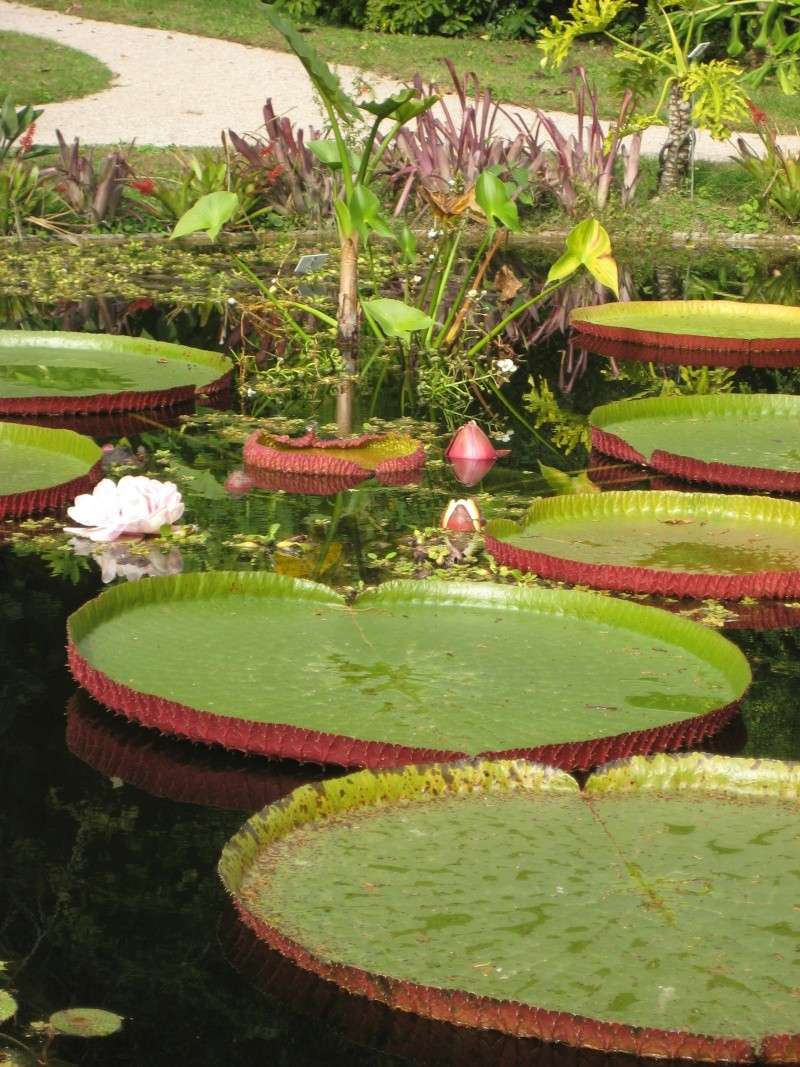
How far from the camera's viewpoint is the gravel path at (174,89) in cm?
1161

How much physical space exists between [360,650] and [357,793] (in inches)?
24.4

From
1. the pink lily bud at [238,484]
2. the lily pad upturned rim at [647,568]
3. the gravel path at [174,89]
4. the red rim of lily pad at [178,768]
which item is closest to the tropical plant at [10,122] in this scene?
the gravel path at [174,89]

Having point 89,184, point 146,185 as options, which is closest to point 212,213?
point 146,185

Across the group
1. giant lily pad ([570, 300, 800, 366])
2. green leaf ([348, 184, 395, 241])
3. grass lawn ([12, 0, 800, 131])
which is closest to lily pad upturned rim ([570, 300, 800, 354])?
giant lily pad ([570, 300, 800, 366])

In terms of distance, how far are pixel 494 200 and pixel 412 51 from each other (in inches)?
405

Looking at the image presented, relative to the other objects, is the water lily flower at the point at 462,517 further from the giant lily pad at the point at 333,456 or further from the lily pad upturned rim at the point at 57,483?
the lily pad upturned rim at the point at 57,483

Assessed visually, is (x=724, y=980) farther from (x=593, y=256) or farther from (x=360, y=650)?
(x=593, y=256)

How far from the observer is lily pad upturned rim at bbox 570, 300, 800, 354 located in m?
6.23

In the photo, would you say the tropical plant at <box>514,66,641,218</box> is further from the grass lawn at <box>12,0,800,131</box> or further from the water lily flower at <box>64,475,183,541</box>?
the water lily flower at <box>64,475,183,541</box>

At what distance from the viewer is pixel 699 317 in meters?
6.71

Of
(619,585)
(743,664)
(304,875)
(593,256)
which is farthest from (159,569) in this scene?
(593,256)

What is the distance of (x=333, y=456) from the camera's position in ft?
14.6

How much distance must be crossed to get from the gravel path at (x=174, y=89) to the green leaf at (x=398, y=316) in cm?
600

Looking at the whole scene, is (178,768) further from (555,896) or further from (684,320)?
(684,320)
